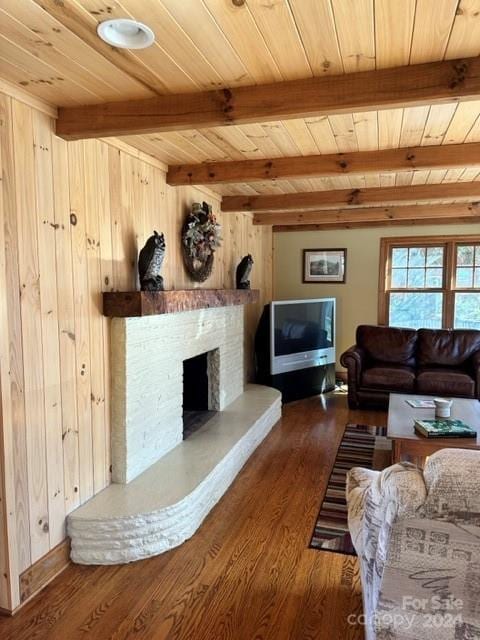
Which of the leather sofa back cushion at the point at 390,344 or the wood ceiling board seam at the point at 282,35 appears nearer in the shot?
the wood ceiling board seam at the point at 282,35

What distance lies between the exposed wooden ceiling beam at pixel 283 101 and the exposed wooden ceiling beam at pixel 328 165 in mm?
1189

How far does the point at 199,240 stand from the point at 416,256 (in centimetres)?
360

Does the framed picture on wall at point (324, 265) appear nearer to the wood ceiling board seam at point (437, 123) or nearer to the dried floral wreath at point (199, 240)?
the dried floral wreath at point (199, 240)

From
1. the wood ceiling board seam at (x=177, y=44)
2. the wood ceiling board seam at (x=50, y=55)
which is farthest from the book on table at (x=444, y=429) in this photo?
the wood ceiling board seam at (x=50, y=55)

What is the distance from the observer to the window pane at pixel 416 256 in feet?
19.9

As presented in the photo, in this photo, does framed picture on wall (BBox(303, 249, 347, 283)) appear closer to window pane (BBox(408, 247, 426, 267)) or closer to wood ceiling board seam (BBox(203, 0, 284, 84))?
window pane (BBox(408, 247, 426, 267))

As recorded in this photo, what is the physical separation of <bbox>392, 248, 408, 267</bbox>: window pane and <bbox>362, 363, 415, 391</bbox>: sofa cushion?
5.42 ft

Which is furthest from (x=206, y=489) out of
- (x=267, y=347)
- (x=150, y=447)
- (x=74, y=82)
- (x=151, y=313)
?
(x=267, y=347)

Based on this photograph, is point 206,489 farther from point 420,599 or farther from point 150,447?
point 420,599

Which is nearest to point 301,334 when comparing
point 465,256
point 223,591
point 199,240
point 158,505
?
point 199,240

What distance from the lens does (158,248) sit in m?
2.70

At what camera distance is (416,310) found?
6137mm

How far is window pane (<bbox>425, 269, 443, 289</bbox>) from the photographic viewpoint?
19.7 ft

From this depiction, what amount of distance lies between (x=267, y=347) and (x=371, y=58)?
3798 millimetres
